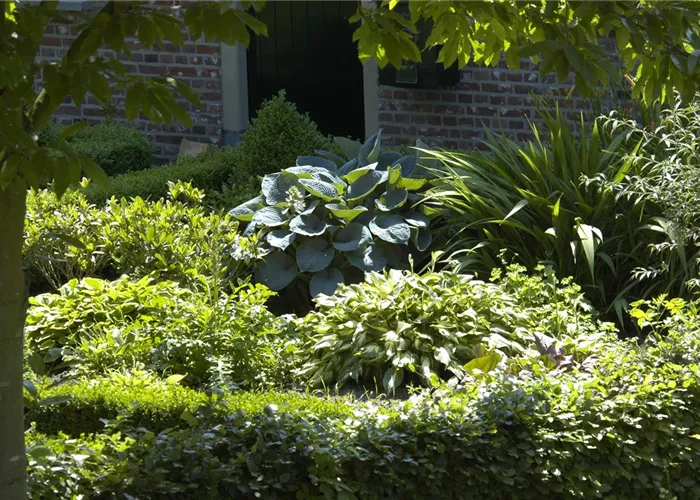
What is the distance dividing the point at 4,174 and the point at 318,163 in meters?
4.96

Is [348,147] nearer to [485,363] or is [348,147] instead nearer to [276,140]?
[276,140]

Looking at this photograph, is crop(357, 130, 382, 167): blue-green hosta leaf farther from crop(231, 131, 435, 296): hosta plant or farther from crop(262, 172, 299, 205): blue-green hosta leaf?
crop(262, 172, 299, 205): blue-green hosta leaf

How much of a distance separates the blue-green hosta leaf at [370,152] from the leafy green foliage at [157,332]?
1.71 metres

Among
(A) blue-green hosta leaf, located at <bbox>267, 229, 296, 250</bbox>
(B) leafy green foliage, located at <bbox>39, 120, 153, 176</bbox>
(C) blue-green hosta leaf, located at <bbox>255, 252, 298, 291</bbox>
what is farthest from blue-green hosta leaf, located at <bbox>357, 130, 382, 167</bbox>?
(B) leafy green foliage, located at <bbox>39, 120, 153, 176</bbox>

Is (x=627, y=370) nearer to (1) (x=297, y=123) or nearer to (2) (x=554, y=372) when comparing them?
(2) (x=554, y=372)

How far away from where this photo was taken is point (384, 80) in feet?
33.9

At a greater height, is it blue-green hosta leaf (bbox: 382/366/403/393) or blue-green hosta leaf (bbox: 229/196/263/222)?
blue-green hosta leaf (bbox: 229/196/263/222)

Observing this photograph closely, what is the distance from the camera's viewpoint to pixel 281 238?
7262mm

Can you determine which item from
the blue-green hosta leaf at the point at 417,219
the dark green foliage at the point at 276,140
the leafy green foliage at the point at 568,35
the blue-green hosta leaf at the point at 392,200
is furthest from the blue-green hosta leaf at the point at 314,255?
the leafy green foliage at the point at 568,35

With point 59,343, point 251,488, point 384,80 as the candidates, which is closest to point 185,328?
point 59,343

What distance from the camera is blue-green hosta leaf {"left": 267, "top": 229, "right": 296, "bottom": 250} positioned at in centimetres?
716

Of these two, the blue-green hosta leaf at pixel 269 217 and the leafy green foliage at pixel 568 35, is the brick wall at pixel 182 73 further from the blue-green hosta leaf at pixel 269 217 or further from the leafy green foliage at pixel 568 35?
the leafy green foliage at pixel 568 35

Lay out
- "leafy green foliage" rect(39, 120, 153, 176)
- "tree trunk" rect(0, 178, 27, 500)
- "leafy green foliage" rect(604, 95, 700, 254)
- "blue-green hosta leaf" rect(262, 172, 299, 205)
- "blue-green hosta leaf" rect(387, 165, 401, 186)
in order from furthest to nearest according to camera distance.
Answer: "leafy green foliage" rect(39, 120, 153, 176)
"blue-green hosta leaf" rect(262, 172, 299, 205)
"blue-green hosta leaf" rect(387, 165, 401, 186)
"leafy green foliage" rect(604, 95, 700, 254)
"tree trunk" rect(0, 178, 27, 500)

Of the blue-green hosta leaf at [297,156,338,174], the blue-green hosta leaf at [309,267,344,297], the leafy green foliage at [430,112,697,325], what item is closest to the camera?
the leafy green foliage at [430,112,697,325]
